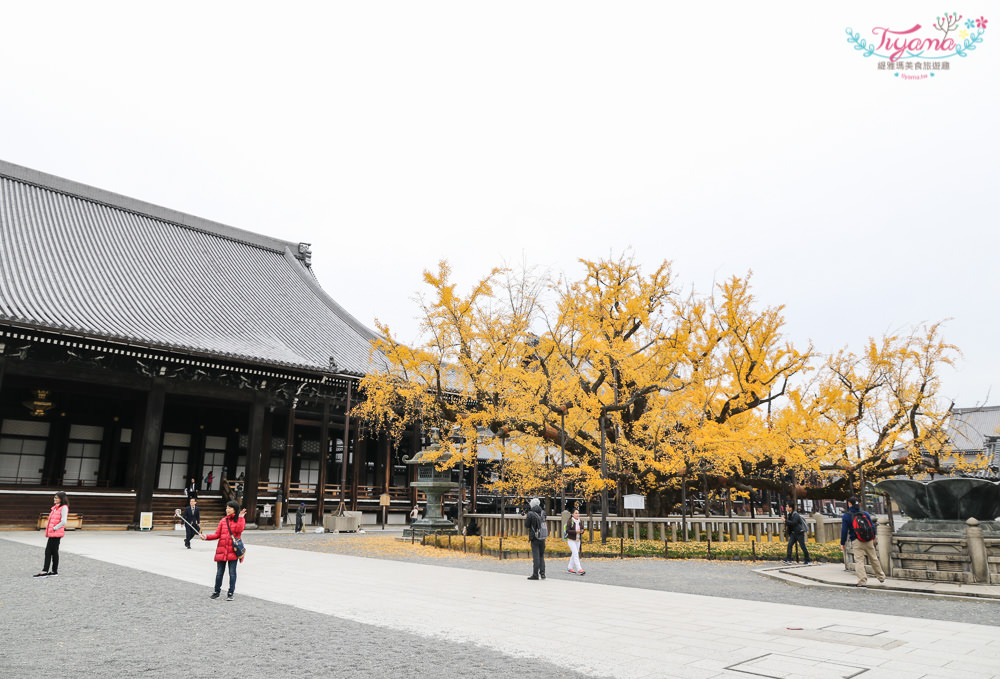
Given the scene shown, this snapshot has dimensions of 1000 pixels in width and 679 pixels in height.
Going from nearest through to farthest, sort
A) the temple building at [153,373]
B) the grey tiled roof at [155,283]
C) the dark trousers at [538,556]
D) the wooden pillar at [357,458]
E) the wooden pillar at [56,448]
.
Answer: the dark trousers at [538,556], the temple building at [153,373], the grey tiled roof at [155,283], the wooden pillar at [56,448], the wooden pillar at [357,458]

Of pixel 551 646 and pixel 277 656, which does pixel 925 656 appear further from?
pixel 277 656

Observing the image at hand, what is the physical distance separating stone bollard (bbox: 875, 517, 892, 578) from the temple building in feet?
58.8

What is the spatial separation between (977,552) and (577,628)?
8.95 m

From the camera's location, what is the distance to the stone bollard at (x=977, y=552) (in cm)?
1152

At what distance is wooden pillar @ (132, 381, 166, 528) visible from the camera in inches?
846

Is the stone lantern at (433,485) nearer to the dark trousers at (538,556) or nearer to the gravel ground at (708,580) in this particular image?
the gravel ground at (708,580)

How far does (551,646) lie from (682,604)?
3.68m

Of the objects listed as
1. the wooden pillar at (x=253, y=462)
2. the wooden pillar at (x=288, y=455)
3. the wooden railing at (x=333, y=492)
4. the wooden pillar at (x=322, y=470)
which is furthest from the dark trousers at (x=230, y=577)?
the wooden pillar at (x=322, y=470)

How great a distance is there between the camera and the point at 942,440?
80.7 feet

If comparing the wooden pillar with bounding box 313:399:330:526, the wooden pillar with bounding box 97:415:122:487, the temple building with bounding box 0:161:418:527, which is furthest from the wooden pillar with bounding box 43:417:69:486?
the wooden pillar with bounding box 313:399:330:526

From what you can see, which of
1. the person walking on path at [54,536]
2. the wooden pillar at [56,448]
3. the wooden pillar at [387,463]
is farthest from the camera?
the wooden pillar at [387,463]

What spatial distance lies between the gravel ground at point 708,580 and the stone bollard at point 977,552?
182cm

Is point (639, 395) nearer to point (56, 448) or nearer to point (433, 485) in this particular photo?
point (433, 485)

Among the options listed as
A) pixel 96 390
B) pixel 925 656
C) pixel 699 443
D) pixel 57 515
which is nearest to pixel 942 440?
pixel 699 443
